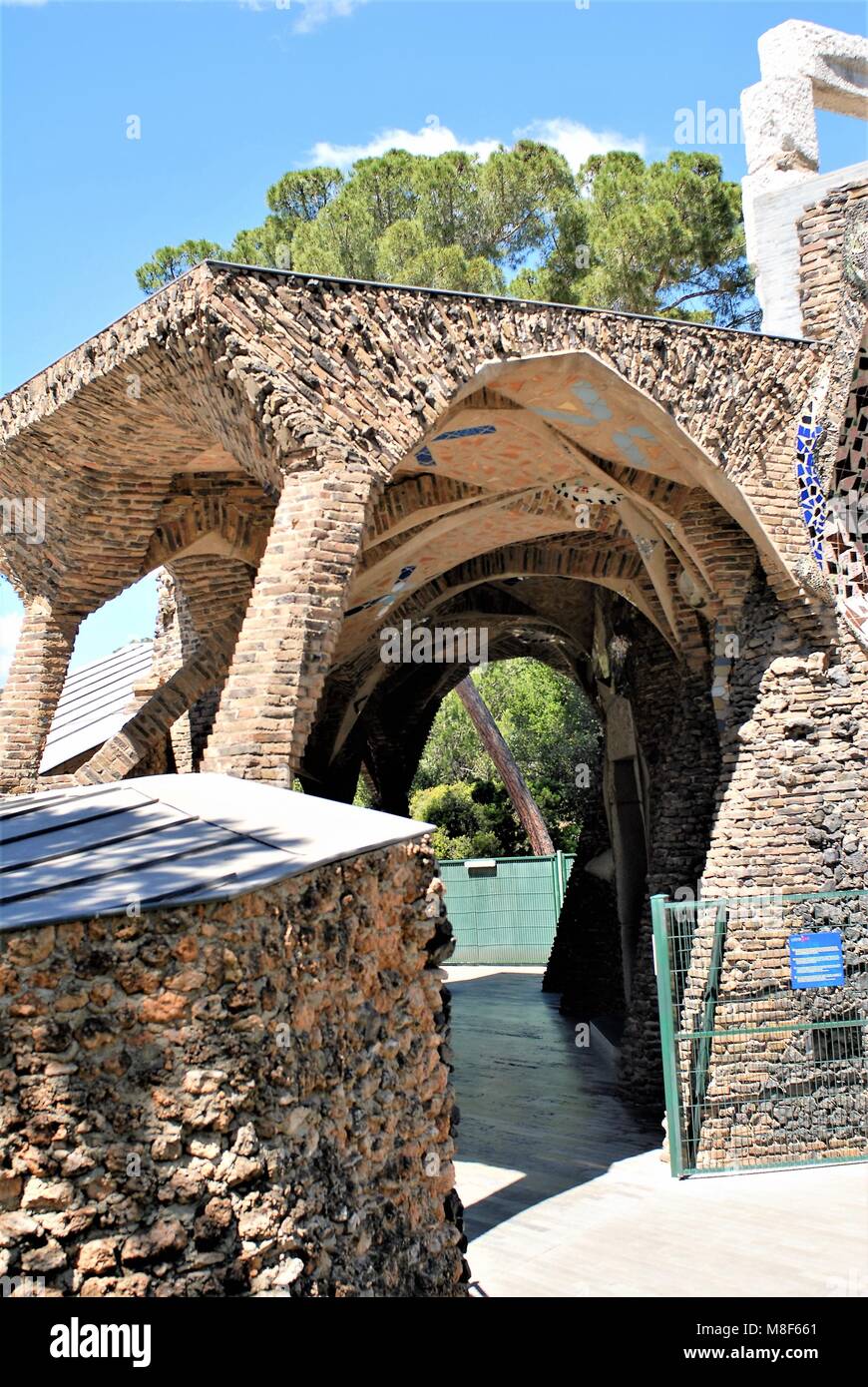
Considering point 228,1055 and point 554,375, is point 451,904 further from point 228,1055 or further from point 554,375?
point 228,1055

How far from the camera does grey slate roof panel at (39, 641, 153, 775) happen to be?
40.3ft

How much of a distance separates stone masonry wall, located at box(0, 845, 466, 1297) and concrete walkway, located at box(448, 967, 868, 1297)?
2614 millimetres

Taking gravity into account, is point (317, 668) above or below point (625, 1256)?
above

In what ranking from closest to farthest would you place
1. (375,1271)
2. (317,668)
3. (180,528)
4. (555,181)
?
(375,1271) < (317,668) < (180,528) < (555,181)

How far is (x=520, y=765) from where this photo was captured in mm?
22906

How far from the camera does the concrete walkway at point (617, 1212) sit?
17.0 ft

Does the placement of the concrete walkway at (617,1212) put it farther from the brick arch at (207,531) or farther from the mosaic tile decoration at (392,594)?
the brick arch at (207,531)

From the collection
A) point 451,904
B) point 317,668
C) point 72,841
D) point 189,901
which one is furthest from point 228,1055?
point 451,904

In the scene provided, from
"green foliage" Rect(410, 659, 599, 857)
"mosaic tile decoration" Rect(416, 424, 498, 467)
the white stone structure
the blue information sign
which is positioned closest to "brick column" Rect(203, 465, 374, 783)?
"mosaic tile decoration" Rect(416, 424, 498, 467)

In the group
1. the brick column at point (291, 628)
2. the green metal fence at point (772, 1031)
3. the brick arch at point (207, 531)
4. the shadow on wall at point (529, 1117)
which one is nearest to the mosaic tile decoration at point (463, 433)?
the brick arch at point (207, 531)

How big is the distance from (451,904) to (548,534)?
28.8 ft

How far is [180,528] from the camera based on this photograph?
838cm

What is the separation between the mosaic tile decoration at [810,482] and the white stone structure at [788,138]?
76 cm
